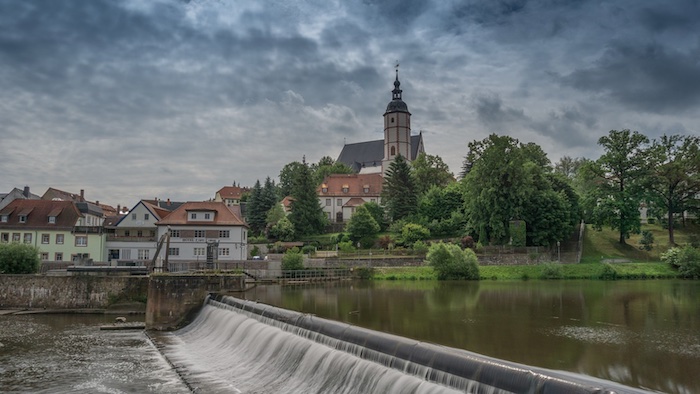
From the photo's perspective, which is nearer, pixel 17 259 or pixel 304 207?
pixel 17 259

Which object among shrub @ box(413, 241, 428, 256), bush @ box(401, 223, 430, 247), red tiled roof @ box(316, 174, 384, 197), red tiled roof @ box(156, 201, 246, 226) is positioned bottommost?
shrub @ box(413, 241, 428, 256)

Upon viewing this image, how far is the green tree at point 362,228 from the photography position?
68.6 metres

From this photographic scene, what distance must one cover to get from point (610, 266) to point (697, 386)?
43144 mm

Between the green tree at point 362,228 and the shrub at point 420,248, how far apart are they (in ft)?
26.2

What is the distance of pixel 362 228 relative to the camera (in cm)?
6856

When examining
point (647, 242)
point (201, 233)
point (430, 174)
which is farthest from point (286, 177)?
point (647, 242)

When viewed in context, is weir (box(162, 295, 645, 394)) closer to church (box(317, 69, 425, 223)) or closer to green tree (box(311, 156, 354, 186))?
church (box(317, 69, 425, 223))

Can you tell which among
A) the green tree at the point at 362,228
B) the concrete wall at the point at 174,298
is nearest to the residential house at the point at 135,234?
the green tree at the point at 362,228

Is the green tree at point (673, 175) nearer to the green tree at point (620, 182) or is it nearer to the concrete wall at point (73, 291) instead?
the green tree at point (620, 182)

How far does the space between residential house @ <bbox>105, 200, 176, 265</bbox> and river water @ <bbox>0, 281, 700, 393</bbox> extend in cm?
2333

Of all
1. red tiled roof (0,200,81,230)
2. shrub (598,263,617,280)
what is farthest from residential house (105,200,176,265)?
shrub (598,263,617,280)

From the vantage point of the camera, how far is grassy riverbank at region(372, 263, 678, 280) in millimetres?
50438

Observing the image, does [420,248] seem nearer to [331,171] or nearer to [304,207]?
[304,207]

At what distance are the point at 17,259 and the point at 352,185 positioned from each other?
60118mm
